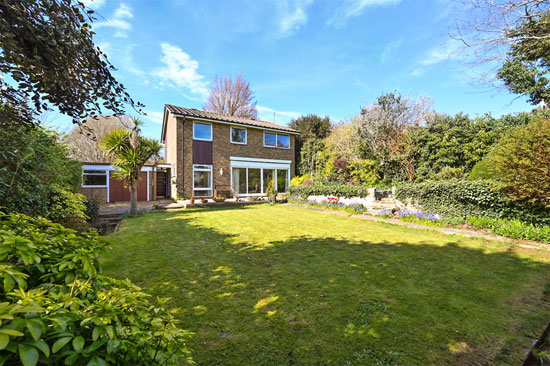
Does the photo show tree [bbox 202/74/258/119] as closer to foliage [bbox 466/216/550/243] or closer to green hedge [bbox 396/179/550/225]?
green hedge [bbox 396/179/550/225]

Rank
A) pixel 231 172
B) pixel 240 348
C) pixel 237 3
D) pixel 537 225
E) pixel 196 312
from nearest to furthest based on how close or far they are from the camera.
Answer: pixel 240 348
pixel 196 312
pixel 537 225
pixel 237 3
pixel 231 172

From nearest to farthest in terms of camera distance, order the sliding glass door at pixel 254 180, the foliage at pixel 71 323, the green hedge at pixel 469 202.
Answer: the foliage at pixel 71 323
the green hedge at pixel 469 202
the sliding glass door at pixel 254 180

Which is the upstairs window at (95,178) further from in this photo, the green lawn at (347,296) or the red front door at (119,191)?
the green lawn at (347,296)

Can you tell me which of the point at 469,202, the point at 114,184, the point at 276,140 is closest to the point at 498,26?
the point at 469,202

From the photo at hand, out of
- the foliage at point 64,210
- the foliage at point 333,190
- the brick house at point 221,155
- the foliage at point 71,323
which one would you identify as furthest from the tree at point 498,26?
the brick house at point 221,155

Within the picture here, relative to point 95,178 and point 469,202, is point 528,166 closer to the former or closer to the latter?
point 469,202

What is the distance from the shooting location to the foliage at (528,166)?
607 cm

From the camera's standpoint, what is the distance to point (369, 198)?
463 inches

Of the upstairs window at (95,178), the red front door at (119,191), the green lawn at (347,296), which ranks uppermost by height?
the upstairs window at (95,178)

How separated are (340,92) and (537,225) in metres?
15.5

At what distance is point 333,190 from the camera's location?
43.3 feet

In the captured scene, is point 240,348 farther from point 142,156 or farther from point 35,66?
point 142,156

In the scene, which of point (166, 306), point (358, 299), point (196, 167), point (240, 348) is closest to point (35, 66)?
point (166, 306)

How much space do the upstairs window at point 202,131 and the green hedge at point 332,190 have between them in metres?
7.01
